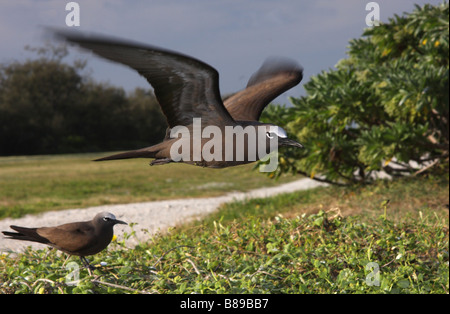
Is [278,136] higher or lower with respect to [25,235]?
higher

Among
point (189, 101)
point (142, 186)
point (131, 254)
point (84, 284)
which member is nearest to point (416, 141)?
point (131, 254)

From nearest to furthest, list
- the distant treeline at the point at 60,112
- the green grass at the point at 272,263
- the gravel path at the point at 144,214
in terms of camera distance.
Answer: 1. the green grass at the point at 272,263
2. the gravel path at the point at 144,214
3. the distant treeline at the point at 60,112

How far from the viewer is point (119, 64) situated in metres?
1.42

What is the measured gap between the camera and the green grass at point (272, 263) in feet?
11.6

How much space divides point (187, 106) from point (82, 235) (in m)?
0.77

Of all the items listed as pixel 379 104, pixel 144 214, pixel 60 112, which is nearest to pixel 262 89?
pixel 379 104

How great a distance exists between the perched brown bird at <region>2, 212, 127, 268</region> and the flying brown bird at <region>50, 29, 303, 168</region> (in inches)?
20.1

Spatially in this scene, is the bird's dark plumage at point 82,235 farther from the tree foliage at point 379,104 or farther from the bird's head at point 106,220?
the tree foliage at point 379,104

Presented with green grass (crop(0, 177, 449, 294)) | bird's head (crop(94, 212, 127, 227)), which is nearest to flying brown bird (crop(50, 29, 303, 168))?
bird's head (crop(94, 212, 127, 227))

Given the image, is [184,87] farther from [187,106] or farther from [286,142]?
[286,142]

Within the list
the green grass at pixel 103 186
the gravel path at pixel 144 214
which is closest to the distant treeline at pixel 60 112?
the green grass at pixel 103 186

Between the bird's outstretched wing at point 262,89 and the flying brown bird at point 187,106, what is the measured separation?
36 cm

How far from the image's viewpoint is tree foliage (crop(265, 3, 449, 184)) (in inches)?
296

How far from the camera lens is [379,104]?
9000 mm
